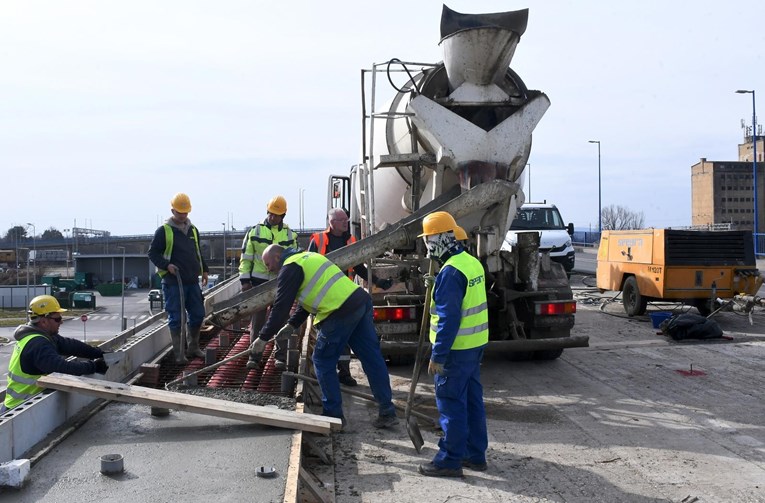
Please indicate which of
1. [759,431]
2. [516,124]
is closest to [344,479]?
[759,431]

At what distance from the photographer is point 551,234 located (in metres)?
18.4

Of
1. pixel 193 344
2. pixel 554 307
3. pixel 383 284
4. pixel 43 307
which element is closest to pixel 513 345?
pixel 554 307

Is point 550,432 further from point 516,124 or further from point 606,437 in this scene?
point 516,124

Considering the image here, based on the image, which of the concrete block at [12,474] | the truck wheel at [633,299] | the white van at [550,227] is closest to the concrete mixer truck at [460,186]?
Result: the concrete block at [12,474]

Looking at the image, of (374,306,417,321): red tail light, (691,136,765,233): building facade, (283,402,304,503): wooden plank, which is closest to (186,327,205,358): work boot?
(374,306,417,321): red tail light

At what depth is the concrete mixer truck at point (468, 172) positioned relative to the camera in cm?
723

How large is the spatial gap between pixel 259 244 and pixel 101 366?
2.54 m

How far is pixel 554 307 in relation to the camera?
8.37 metres

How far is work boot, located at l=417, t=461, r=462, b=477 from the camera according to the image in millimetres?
5039

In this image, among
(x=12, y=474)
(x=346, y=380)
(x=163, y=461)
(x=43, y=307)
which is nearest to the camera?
(x=12, y=474)

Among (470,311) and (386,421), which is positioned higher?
(470,311)

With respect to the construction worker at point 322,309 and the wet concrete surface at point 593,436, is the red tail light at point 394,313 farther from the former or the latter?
the construction worker at point 322,309

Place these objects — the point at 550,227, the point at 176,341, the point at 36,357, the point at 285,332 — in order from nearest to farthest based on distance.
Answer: the point at 36,357, the point at 285,332, the point at 176,341, the point at 550,227

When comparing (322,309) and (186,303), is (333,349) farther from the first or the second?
(186,303)
